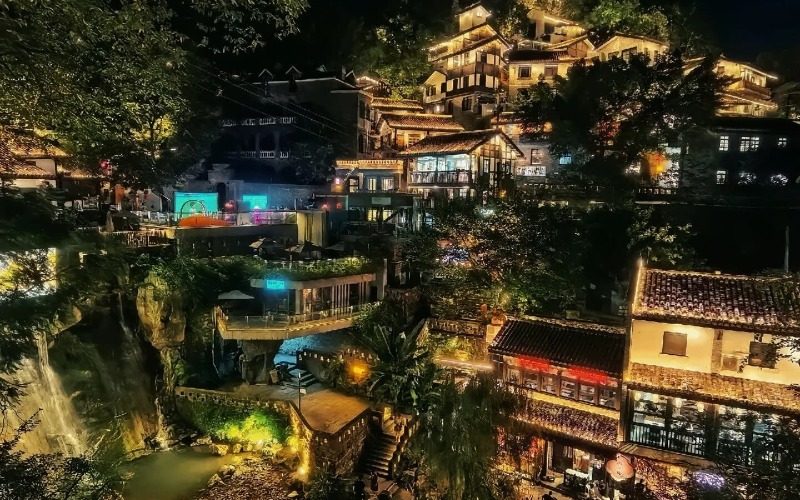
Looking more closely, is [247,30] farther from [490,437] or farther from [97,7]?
[490,437]

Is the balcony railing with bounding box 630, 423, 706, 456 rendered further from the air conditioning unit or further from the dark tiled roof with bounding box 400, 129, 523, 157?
the dark tiled roof with bounding box 400, 129, 523, 157

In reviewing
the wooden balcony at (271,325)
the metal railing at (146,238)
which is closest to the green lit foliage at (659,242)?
the wooden balcony at (271,325)

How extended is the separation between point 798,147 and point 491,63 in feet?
102

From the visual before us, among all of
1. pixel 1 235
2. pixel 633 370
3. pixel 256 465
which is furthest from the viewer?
pixel 256 465

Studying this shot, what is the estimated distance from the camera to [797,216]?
2941 cm

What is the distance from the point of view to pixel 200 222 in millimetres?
30703

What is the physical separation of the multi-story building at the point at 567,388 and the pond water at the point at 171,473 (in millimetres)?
14125

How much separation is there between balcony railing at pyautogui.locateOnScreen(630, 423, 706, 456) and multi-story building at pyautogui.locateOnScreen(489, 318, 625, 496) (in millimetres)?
980

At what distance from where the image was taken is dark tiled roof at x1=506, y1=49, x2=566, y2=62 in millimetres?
50688

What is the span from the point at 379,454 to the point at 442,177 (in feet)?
86.8

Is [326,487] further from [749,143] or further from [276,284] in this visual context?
[749,143]

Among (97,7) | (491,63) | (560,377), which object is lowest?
(560,377)

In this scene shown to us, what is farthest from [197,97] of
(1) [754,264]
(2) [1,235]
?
(1) [754,264]

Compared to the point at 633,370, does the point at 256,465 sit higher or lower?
lower
